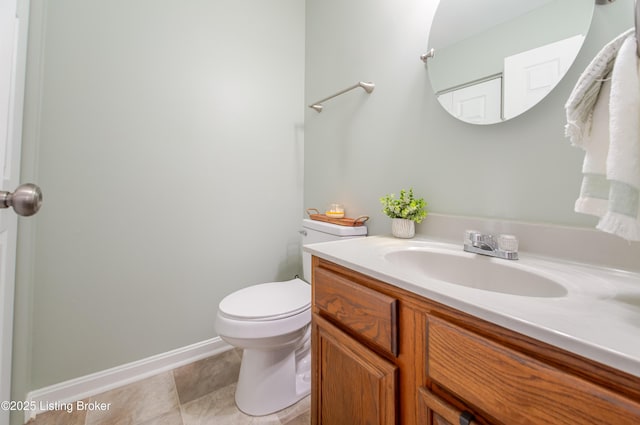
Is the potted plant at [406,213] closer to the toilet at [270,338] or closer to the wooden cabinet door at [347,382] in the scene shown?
the toilet at [270,338]

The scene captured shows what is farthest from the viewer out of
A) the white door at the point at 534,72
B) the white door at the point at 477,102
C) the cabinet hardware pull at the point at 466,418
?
the white door at the point at 477,102

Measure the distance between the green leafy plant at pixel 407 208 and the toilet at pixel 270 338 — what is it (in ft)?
0.83

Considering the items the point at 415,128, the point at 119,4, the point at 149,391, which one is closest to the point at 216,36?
the point at 119,4

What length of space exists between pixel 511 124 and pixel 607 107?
376 mm

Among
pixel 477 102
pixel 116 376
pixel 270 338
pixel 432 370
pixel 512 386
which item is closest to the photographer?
pixel 512 386

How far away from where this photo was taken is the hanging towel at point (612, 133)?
0.38 meters

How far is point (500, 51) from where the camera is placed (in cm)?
81

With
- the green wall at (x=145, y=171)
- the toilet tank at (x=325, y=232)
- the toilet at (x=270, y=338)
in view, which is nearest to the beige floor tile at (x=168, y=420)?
the toilet at (x=270, y=338)

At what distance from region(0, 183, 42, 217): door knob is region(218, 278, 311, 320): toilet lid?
691 mm

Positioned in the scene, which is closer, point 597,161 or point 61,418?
point 597,161

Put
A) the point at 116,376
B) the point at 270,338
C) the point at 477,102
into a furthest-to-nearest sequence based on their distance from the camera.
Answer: the point at 116,376 → the point at 270,338 → the point at 477,102

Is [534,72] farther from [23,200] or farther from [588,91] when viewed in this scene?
[23,200]

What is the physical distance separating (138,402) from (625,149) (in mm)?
1806

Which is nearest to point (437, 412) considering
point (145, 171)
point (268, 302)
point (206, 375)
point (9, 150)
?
point (268, 302)
